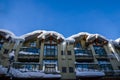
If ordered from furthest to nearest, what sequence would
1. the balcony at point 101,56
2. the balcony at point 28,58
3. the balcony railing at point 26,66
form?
the balcony at point 101,56, the balcony at point 28,58, the balcony railing at point 26,66

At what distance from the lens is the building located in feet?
56.1

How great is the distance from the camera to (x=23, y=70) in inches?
626

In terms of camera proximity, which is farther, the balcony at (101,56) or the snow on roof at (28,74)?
the balcony at (101,56)

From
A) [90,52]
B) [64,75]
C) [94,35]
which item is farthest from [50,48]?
[94,35]

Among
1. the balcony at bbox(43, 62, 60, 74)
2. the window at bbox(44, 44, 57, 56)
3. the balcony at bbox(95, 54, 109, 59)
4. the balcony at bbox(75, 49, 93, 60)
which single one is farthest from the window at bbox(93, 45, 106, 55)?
the balcony at bbox(43, 62, 60, 74)

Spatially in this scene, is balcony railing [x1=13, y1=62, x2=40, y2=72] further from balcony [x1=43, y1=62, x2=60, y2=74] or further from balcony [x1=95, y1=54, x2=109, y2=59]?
balcony [x1=95, y1=54, x2=109, y2=59]

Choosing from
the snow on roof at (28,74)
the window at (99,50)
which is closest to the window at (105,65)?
the window at (99,50)

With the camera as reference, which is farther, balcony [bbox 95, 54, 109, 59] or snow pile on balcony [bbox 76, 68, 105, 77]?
balcony [bbox 95, 54, 109, 59]

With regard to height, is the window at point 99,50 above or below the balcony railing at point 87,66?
above

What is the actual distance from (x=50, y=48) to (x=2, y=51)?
7265 millimetres

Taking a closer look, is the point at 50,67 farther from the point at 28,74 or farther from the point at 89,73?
the point at 89,73

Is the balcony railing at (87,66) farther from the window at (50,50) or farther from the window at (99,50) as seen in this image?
the window at (50,50)

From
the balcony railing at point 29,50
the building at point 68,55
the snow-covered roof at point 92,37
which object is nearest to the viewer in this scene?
the building at point 68,55

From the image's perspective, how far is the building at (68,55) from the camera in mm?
17109
